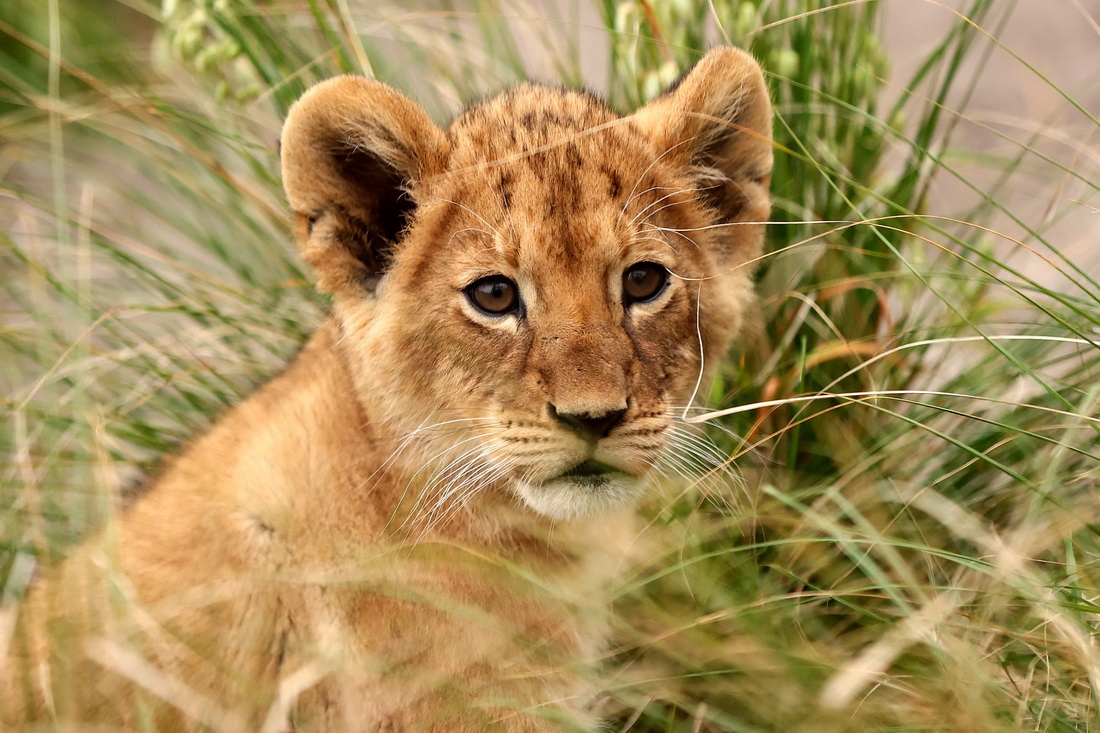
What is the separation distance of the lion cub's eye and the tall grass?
743 millimetres

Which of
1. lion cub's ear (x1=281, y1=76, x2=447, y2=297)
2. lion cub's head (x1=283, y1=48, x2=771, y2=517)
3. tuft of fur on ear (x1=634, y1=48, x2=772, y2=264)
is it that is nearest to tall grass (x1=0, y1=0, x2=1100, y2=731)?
tuft of fur on ear (x1=634, y1=48, x2=772, y2=264)

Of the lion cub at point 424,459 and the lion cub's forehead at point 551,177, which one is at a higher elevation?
the lion cub's forehead at point 551,177

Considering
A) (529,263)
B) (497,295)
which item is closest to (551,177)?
(529,263)

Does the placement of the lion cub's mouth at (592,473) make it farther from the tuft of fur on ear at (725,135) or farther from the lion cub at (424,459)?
the tuft of fur on ear at (725,135)

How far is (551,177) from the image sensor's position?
2.99 metres

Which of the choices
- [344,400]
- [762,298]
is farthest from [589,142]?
[762,298]

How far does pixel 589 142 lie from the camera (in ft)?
10.2

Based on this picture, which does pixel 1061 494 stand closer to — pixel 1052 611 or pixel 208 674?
pixel 1052 611

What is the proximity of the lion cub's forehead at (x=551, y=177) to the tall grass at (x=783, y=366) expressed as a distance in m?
0.37

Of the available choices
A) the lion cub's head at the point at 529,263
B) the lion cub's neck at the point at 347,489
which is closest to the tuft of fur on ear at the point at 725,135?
the lion cub's head at the point at 529,263

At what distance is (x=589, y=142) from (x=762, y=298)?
4.31ft

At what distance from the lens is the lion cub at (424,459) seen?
2.81 meters

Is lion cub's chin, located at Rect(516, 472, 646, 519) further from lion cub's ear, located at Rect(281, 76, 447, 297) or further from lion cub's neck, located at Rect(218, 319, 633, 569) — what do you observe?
lion cub's ear, located at Rect(281, 76, 447, 297)

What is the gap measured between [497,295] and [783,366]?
151 cm
